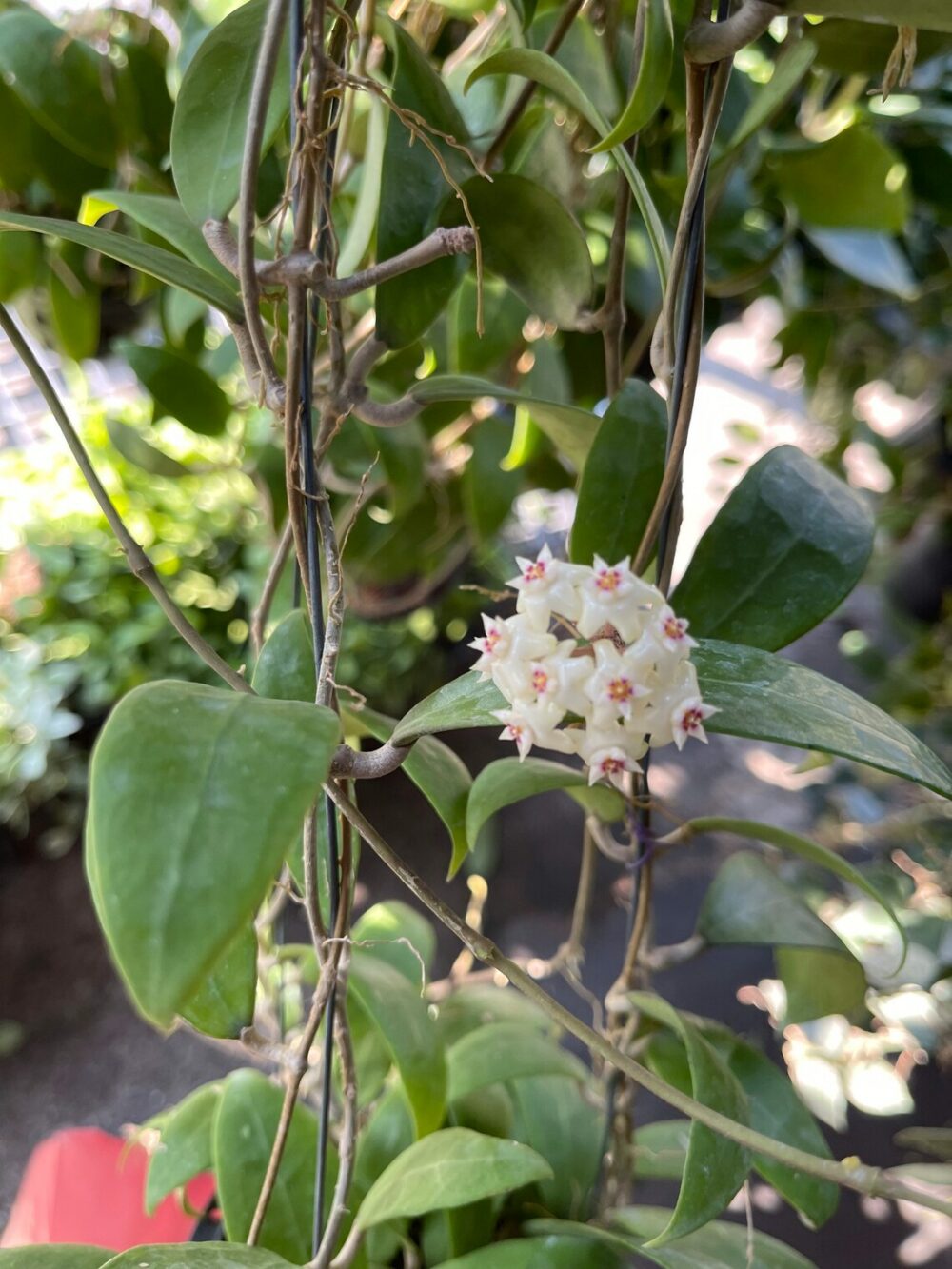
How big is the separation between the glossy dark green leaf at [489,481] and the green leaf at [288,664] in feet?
1.27

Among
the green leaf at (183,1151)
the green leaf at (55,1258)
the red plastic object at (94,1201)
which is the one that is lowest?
the red plastic object at (94,1201)

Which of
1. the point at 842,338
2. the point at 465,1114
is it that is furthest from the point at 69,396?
the point at 465,1114

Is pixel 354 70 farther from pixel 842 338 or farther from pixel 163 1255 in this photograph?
pixel 842 338

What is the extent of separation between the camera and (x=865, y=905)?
3.00 feet

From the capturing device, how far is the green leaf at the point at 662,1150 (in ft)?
1.73

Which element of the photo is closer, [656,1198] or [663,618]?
[663,618]

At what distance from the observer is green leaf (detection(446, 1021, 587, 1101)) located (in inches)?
19.0

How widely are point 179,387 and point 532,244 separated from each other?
0.34m

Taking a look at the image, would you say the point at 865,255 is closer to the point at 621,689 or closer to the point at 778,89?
the point at 778,89

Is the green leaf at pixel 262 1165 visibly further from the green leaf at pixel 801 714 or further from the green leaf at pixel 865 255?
the green leaf at pixel 865 255

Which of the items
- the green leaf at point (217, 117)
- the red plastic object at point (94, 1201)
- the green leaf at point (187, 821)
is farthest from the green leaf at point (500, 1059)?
the green leaf at point (217, 117)

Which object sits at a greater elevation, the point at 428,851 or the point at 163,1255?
the point at 163,1255

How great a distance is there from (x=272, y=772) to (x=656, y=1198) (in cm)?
101

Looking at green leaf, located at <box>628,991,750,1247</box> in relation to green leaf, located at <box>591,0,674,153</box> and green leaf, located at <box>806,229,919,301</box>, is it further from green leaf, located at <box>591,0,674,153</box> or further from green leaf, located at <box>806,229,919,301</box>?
green leaf, located at <box>806,229,919,301</box>
